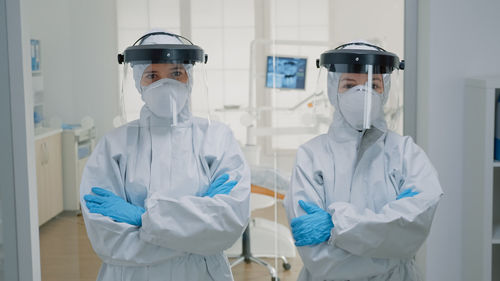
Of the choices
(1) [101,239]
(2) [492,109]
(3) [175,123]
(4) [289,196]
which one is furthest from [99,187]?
(2) [492,109]

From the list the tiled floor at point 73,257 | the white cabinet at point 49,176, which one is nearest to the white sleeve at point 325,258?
the tiled floor at point 73,257

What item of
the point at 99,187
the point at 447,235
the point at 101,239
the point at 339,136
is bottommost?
the point at 447,235

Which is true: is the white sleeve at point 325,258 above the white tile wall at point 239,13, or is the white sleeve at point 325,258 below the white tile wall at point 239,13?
below

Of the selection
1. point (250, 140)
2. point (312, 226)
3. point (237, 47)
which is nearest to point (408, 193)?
point (312, 226)

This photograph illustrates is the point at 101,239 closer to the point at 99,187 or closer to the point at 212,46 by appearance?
the point at 99,187

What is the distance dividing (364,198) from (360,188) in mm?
35

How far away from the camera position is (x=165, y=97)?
1879mm

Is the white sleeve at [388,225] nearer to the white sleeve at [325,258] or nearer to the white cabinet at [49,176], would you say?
the white sleeve at [325,258]

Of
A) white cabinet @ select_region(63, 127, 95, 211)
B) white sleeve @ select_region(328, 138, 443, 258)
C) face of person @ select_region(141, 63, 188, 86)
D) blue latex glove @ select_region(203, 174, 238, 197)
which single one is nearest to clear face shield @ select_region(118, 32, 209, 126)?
face of person @ select_region(141, 63, 188, 86)

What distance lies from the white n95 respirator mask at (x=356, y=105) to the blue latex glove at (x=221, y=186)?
44 cm

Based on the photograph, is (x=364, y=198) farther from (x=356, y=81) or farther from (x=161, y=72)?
(x=161, y=72)

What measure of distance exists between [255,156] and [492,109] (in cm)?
110

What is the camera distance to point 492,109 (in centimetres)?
220

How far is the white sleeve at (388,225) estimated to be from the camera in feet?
5.57
